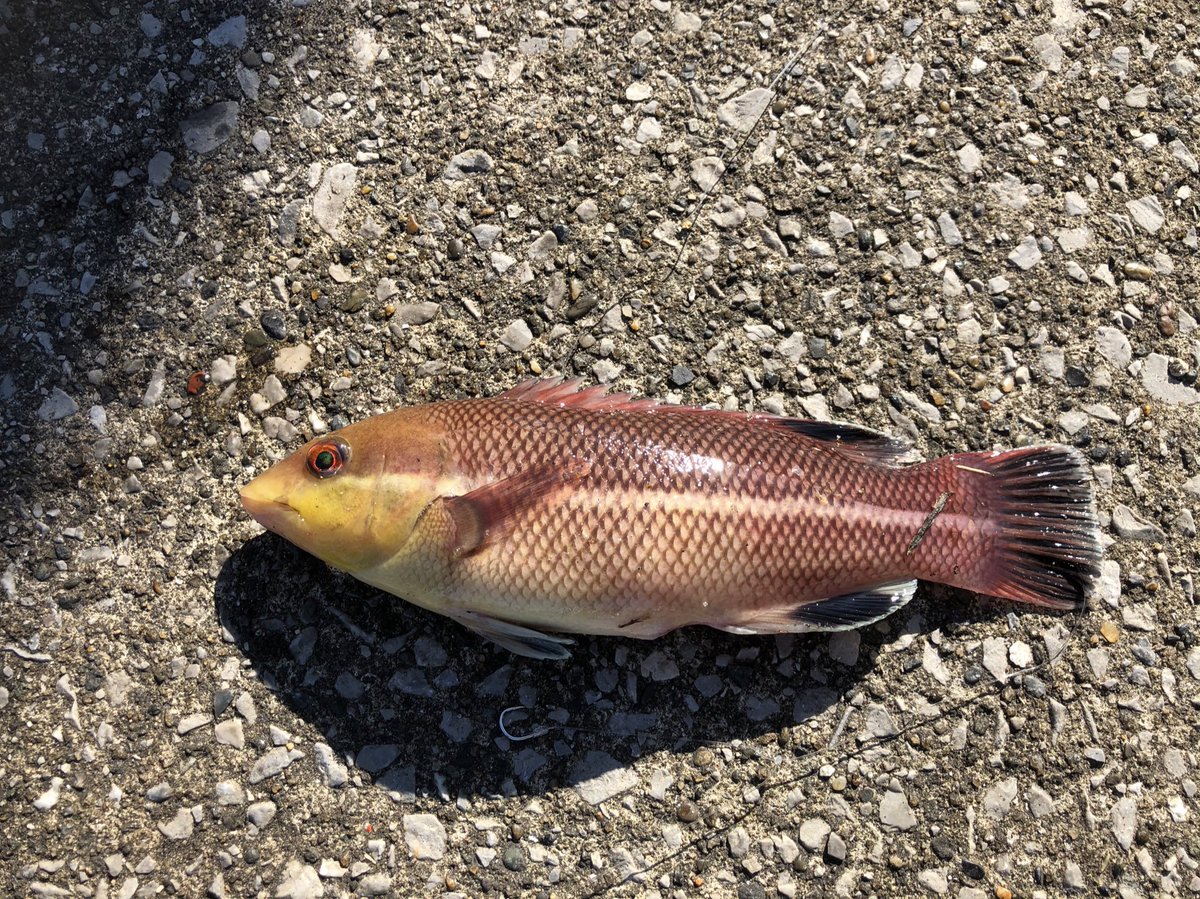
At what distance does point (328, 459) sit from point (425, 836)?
134cm

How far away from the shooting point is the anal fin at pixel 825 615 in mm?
2686

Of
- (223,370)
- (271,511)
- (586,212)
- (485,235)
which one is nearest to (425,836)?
(271,511)

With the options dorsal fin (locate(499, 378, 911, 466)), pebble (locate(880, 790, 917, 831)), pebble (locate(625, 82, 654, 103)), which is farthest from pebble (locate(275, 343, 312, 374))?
pebble (locate(880, 790, 917, 831))

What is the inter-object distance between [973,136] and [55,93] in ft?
11.5

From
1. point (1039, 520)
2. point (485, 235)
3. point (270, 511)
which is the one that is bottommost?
point (270, 511)

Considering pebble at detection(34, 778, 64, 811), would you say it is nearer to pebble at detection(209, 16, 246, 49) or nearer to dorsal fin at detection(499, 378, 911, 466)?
dorsal fin at detection(499, 378, 911, 466)

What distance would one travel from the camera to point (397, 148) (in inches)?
127

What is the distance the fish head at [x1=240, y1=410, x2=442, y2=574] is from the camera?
2.60 m

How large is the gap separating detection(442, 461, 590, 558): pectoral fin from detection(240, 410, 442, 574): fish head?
0.13 meters

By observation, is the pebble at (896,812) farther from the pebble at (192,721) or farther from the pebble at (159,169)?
the pebble at (159,169)

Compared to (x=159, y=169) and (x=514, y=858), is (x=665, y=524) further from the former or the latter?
(x=159, y=169)

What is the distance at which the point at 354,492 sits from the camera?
2615 mm

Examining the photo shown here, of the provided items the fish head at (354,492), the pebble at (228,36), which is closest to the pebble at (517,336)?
the fish head at (354,492)

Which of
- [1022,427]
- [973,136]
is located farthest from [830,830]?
[973,136]
